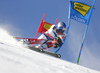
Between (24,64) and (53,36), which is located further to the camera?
(53,36)

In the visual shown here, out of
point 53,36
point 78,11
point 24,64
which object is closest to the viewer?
point 24,64

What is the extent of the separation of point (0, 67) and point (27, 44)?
6375 millimetres

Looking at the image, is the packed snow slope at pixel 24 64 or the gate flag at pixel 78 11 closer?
the packed snow slope at pixel 24 64

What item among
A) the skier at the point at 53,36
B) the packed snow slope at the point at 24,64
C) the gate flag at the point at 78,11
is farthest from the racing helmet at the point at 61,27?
the packed snow slope at the point at 24,64

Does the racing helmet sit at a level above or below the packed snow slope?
above

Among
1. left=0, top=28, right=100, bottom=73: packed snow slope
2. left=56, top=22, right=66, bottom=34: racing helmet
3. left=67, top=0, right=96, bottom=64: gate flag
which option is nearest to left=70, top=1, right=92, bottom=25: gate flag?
left=67, top=0, right=96, bottom=64: gate flag

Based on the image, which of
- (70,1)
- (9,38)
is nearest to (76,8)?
(70,1)

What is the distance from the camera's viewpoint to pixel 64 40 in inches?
305

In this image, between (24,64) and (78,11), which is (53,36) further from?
(24,64)

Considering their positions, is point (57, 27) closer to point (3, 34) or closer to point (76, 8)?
point (76, 8)

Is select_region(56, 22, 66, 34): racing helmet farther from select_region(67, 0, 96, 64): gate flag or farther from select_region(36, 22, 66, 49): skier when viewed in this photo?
select_region(67, 0, 96, 64): gate flag

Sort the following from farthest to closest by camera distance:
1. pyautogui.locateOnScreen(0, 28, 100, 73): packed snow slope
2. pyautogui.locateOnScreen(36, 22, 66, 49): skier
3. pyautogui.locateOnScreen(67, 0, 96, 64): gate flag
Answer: pyautogui.locateOnScreen(67, 0, 96, 64): gate flag < pyautogui.locateOnScreen(36, 22, 66, 49): skier < pyautogui.locateOnScreen(0, 28, 100, 73): packed snow slope

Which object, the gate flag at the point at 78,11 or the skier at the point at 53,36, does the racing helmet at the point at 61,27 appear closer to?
the skier at the point at 53,36

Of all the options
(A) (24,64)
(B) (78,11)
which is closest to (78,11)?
(B) (78,11)
